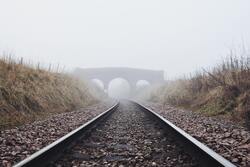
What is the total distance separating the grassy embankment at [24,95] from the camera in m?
7.93

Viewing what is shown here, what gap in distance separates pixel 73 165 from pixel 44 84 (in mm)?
9290

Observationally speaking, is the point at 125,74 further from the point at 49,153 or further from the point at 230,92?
the point at 49,153

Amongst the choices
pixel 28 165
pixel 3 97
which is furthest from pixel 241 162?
pixel 3 97

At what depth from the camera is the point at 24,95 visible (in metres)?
9.48

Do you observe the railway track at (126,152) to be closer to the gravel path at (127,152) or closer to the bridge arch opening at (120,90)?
the gravel path at (127,152)

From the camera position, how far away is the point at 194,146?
3.95 m

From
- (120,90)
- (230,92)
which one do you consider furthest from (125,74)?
(230,92)

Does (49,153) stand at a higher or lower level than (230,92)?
lower

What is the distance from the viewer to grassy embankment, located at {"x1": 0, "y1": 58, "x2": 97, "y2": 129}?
312 inches

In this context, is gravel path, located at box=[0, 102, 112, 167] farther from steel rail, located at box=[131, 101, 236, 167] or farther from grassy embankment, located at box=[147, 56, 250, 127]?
grassy embankment, located at box=[147, 56, 250, 127]

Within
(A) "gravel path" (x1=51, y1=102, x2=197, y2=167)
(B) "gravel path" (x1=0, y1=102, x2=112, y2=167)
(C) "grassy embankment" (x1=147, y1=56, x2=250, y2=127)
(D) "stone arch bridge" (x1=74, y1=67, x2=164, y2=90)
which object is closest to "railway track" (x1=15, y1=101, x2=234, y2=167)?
(A) "gravel path" (x1=51, y1=102, x2=197, y2=167)

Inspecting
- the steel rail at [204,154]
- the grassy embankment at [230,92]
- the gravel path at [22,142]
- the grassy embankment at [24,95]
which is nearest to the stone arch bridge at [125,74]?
the grassy embankment at [24,95]

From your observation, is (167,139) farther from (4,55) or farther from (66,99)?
(66,99)

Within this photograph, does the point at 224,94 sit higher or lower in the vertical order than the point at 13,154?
higher
